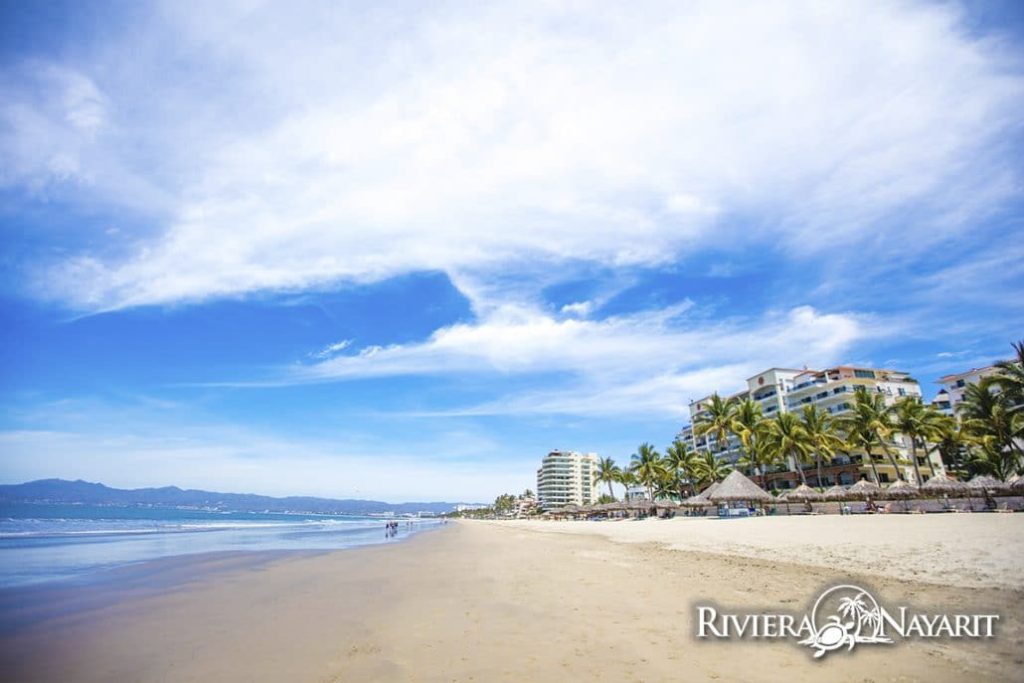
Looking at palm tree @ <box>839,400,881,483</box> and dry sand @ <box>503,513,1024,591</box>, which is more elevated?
palm tree @ <box>839,400,881,483</box>

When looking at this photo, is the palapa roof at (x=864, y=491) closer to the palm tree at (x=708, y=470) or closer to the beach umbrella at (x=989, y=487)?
the beach umbrella at (x=989, y=487)

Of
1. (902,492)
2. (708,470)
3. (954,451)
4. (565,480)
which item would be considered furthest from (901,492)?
(565,480)

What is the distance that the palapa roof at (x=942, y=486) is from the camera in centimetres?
3291

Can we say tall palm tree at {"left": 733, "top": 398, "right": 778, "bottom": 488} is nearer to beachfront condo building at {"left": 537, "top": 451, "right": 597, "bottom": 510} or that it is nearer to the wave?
the wave

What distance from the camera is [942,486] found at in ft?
112

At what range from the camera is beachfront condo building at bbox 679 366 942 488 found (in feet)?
209

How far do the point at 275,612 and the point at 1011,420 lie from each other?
182 ft

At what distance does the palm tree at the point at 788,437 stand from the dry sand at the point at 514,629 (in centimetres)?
3819

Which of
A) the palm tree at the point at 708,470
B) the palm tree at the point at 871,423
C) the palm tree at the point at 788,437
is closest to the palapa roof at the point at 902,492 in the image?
the palm tree at the point at 871,423

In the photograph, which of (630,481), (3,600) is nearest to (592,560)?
(3,600)

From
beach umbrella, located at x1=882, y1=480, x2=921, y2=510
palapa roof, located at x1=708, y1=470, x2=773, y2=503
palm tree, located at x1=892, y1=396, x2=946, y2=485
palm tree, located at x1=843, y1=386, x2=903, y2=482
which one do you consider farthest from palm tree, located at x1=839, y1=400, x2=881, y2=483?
palapa roof, located at x1=708, y1=470, x2=773, y2=503

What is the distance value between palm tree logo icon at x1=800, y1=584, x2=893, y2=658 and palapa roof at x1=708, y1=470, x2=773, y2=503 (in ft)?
105

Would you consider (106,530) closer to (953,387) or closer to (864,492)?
(864,492)

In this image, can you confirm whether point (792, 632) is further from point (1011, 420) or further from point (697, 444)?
point (697, 444)
